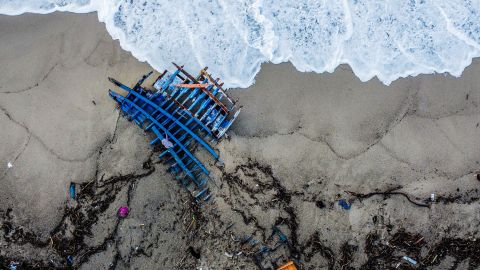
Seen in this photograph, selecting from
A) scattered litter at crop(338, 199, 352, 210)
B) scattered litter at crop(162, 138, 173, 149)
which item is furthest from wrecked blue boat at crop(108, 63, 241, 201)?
scattered litter at crop(338, 199, 352, 210)

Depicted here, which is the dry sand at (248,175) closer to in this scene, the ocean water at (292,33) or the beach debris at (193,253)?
the beach debris at (193,253)

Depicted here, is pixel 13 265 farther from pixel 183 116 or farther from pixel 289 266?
pixel 289 266

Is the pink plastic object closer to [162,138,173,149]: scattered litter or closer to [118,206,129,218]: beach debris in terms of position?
[118,206,129,218]: beach debris

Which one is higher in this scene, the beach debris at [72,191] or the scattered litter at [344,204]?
the beach debris at [72,191]

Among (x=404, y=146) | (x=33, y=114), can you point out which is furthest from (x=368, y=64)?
(x=33, y=114)

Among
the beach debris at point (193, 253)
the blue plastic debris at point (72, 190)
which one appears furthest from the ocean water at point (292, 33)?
the beach debris at point (193, 253)

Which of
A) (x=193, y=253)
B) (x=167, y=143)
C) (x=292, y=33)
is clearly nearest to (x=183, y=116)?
(x=167, y=143)

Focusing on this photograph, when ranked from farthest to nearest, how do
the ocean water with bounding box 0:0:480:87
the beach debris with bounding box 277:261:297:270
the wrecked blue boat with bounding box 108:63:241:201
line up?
the ocean water with bounding box 0:0:480:87 < the wrecked blue boat with bounding box 108:63:241:201 < the beach debris with bounding box 277:261:297:270
